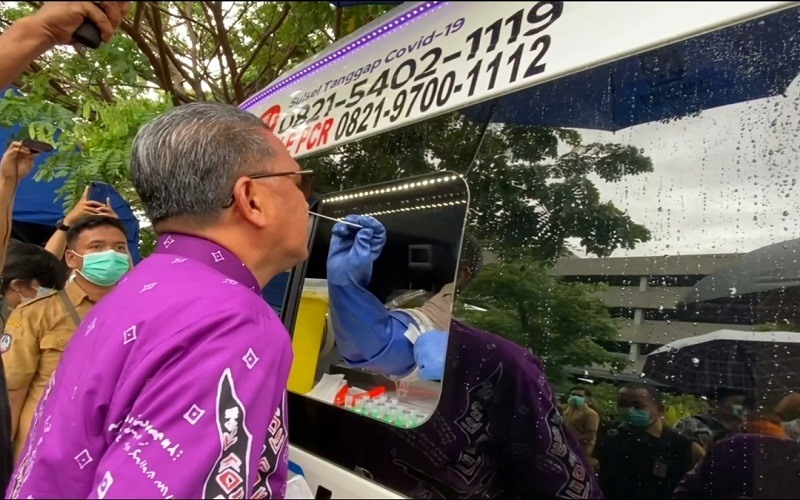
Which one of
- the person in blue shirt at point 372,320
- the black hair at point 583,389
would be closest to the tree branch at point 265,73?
the person in blue shirt at point 372,320

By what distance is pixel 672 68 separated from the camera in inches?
67.9

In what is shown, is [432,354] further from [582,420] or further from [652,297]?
[652,297]

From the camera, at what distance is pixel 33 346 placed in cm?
272

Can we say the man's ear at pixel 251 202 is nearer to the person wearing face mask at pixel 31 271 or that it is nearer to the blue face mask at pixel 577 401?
the blue face mask at pixel 577 401

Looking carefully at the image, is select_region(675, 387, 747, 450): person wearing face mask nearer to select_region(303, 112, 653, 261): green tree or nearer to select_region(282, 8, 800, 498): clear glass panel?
select_region(282, 8, 800, 498): clear glass panel

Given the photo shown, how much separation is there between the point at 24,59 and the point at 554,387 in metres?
1.58

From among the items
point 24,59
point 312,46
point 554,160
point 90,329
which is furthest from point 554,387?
point 312,46

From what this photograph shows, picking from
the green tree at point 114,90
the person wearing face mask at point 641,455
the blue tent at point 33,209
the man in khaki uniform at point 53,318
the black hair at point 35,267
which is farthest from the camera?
the blue tent at point 33,209

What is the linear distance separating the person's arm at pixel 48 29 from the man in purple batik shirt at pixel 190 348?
0.20m

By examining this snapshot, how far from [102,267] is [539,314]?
206 cm

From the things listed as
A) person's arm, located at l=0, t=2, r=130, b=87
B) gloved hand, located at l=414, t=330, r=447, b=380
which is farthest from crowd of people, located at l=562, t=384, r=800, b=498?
person's arm, located at l=0, t=2, r=130, b=87

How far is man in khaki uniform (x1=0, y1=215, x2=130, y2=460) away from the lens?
8.80 ft

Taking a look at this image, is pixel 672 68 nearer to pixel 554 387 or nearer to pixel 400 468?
pixel 554 387

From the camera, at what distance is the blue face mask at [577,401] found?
4.78 ft
